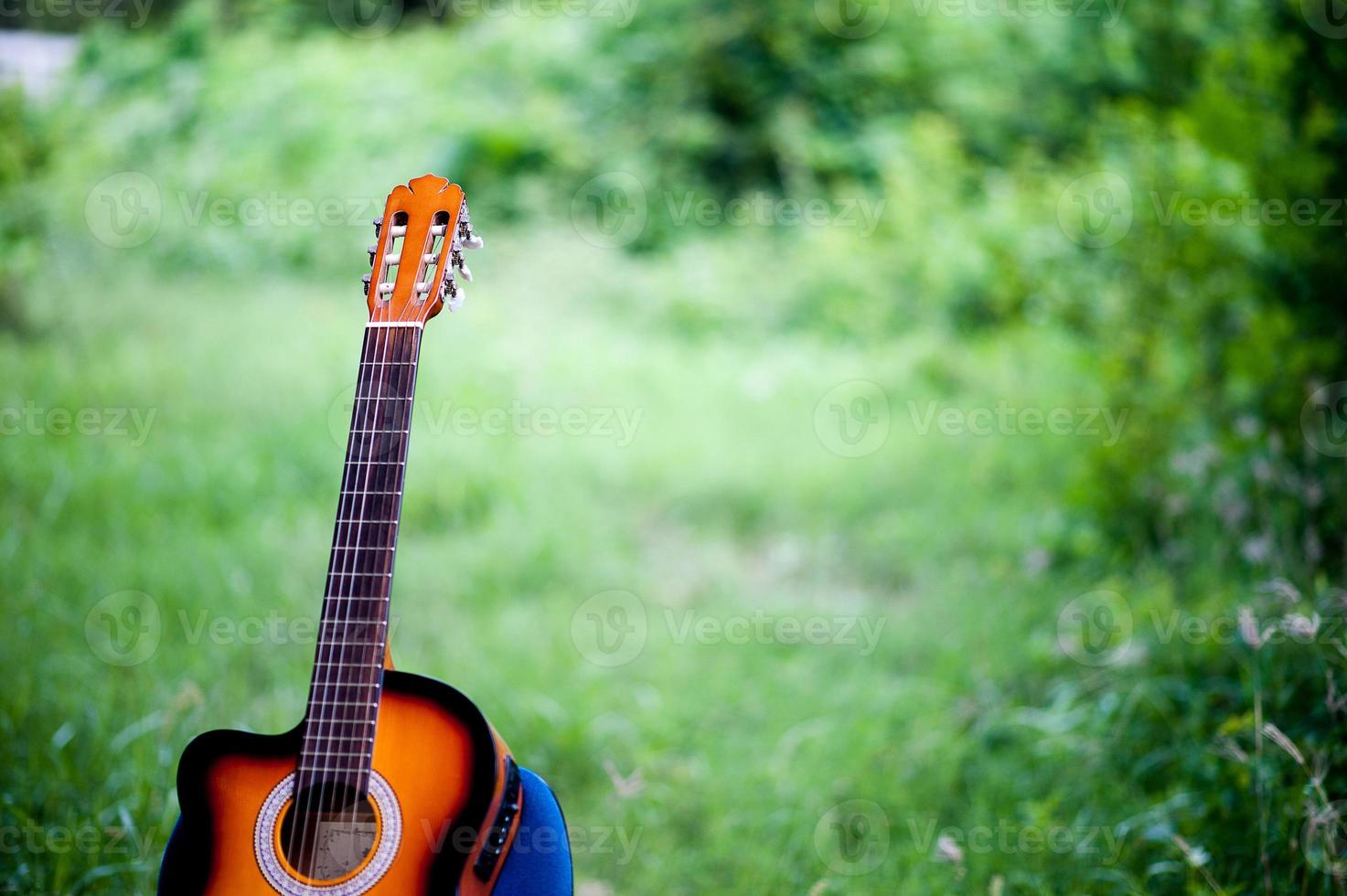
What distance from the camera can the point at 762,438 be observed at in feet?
18.0

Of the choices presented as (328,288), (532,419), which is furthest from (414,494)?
(328,288)

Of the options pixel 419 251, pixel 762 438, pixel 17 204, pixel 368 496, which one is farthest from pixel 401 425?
pixel 17 204

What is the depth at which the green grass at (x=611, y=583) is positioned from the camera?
271cm

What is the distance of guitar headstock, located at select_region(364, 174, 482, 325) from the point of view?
6.09ft

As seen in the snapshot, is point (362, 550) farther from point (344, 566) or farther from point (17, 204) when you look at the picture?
point (17, 204)

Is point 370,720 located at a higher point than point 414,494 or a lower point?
higher

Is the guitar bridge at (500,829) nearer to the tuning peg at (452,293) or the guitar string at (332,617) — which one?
the guitar string at (332,617)

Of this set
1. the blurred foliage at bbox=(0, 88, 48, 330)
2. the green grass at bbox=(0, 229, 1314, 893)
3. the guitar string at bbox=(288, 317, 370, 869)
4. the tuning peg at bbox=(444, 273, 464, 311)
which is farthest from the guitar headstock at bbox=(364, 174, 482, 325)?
the blurred foliage at bbox=(0, 88, 48, 330)

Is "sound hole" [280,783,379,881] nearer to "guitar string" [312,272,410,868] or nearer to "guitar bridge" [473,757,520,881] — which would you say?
"guitar string" [312,272,410,868]

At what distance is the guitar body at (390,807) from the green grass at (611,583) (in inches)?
37.0

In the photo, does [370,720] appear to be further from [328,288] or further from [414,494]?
[328,288]

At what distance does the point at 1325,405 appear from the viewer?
12.6 ft

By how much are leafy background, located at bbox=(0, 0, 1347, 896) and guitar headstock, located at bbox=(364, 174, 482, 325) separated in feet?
5.46

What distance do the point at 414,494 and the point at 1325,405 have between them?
13.6ft
